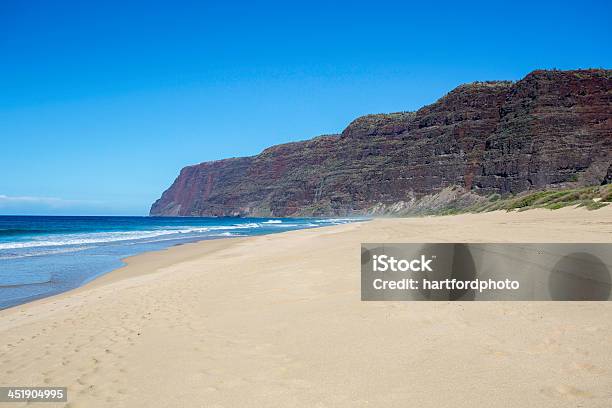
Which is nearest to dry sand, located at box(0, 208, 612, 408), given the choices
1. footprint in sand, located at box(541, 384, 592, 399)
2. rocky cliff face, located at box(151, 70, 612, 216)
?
footprint in sand, located at box(541, 384, 592, 399)

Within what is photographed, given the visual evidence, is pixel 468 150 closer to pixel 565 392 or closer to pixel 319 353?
pixel 319 353

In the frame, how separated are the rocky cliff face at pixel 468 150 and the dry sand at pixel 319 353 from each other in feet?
162

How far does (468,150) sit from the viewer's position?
89.0m

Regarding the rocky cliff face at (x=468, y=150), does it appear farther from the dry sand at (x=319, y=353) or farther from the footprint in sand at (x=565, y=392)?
the footprint in sand at (x=565, y=392)

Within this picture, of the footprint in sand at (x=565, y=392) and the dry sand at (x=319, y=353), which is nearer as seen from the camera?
the footprint in sand at (x=565, y=392)

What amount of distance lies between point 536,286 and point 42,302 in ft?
31.9

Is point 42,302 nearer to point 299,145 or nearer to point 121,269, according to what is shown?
point 121,269

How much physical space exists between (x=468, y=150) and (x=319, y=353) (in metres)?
91.5

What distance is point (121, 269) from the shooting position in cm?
1583

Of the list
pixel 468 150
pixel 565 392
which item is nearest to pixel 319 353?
pixel 565 392

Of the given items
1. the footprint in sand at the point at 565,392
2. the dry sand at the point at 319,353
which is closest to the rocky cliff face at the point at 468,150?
the dry sand at the point at 319,353

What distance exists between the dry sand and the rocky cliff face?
49.4m

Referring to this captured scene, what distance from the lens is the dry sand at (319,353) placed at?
3.43 meters

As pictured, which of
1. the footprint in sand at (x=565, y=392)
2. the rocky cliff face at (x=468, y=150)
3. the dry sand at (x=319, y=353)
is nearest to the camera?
the footprint in sand at (x=565, y=392)
